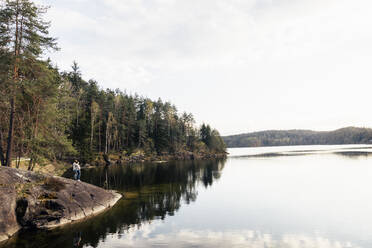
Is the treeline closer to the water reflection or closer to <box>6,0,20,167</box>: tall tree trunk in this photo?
<box>6,0,20,167</box>: tall tree trunk

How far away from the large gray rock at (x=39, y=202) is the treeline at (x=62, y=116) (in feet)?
19.2

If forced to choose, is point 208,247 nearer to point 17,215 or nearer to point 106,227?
point 106,227

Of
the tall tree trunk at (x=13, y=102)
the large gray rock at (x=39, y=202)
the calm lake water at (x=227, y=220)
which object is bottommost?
the calm lake water at (x=227, y=220)

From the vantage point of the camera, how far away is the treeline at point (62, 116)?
968 inches

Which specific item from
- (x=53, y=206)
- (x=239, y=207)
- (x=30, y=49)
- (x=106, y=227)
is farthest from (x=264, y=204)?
(x=30, y=49)

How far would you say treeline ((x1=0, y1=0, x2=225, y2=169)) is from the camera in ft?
80.6

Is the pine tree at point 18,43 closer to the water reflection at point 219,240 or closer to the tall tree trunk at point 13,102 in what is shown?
the tall tree trunk at point 13,102

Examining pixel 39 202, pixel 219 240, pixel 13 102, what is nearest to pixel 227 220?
pixel 219 240

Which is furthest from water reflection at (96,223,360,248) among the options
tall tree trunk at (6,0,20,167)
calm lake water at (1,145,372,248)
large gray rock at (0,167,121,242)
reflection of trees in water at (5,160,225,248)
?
tall tree trunk at (6,0,20,167)

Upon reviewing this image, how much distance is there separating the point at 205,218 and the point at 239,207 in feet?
17.7

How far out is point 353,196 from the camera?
29.6 m

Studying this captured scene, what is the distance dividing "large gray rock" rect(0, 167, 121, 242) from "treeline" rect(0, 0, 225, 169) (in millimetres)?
5841

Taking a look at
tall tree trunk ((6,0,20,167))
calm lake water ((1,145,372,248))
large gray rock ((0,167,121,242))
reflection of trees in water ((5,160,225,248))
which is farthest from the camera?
tall tree trunk ((6,0,20,167))

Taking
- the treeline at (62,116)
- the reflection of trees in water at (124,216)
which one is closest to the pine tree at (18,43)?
the treeline at (62,116)
